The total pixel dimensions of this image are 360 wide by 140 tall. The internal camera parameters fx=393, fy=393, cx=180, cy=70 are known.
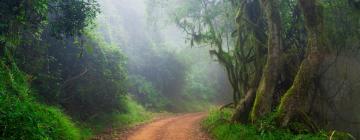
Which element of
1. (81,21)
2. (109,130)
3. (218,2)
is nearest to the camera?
(81,21)

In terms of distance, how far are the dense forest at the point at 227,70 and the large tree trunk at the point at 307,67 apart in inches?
1.5

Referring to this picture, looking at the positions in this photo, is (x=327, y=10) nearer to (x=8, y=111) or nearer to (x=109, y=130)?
(x=109, y=130)

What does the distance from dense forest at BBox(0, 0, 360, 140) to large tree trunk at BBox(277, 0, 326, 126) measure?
1.5 inches

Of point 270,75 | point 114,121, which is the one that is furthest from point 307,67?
point 114,121

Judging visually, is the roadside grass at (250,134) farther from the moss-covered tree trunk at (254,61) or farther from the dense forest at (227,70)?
the moss-covered tree trunk at (254,61)

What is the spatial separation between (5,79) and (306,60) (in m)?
10.7

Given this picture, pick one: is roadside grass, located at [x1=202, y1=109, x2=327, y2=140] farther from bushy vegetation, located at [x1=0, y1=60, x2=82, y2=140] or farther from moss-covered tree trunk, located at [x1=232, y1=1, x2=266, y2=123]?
bushy vegetation, located at [x1=0, y1=60, x2=82, y2=140]

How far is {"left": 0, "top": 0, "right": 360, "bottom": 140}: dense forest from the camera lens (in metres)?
13.7

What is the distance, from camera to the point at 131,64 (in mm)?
45906

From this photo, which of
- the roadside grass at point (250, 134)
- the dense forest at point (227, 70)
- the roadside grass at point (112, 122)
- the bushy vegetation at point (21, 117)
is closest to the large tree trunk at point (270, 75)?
the dense forest at point (227, 70)

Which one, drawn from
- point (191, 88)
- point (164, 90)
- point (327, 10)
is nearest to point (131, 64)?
point (164, 90)

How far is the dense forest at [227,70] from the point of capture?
13672 mm

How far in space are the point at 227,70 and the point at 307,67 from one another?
9.61 metres

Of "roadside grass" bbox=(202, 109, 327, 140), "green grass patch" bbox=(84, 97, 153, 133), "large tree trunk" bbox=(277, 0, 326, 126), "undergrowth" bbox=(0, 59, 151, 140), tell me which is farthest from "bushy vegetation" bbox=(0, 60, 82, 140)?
"large tree trunk" bbox=(277, 0, 326, 126)
